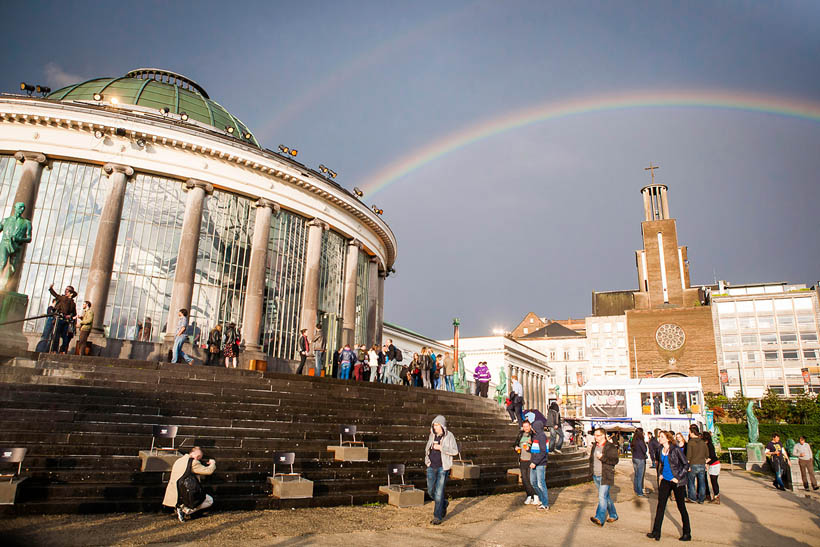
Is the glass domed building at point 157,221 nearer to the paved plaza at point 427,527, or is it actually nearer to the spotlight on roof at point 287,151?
the spotlight on roof at point 287,151

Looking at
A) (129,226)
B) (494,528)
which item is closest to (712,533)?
(494,528)

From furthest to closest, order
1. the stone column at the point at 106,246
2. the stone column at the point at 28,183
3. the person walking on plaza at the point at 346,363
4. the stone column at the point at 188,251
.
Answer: the stone column at the point at 188,251 → the stone column at the point at 28,183 → the person walking on plaza at the point at 346,363 → the stone column at the point at 106,246

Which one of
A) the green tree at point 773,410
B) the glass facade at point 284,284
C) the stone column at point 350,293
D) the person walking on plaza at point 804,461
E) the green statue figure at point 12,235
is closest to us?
the green statue figure at point 12,235

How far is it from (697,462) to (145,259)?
2133cm

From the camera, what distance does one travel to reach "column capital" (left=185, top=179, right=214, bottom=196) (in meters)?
23.6

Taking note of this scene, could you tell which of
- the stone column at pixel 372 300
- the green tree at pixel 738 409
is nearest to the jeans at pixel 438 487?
the stone column at pixel 372 300

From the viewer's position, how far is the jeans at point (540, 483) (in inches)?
435

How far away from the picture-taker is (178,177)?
2361cm

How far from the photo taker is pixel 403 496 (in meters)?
10.4

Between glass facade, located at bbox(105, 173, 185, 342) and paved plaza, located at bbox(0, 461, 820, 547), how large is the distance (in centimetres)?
1501

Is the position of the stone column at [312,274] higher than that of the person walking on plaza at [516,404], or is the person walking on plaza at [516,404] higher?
the stone column at [312,274]

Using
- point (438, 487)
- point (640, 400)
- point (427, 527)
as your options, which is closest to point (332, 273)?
point (438, 487)

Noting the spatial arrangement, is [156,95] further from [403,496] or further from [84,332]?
[403,496]

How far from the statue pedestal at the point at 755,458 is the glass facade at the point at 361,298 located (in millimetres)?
21590
